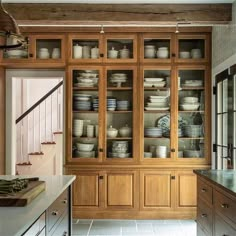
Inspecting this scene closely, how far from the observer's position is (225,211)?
262cm

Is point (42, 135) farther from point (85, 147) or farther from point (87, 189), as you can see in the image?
point (87, 189)

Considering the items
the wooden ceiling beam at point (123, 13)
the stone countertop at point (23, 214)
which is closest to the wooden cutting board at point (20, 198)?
the stone countertop at point (23, 214)

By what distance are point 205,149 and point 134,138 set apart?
98 centimetres

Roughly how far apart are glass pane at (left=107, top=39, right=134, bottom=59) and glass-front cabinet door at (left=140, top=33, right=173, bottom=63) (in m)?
0.17

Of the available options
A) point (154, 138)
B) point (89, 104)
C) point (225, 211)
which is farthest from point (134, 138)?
point (225, 211)

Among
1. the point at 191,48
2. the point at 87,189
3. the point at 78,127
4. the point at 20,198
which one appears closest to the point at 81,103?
the point at 78,127

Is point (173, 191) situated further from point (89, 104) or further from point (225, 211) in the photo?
point (225, 211)

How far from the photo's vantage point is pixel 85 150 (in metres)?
5.36

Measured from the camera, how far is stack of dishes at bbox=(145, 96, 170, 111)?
5.37 meters

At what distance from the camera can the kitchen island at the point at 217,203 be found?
98.2 inches

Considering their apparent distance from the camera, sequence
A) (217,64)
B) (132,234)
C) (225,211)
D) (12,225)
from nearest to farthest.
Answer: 1. (12,225)
2. (225,211)
3. (132,234)
4. (217,64)

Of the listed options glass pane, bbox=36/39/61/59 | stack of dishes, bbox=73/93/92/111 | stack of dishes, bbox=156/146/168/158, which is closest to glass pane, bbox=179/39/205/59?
stack of dishes, bbox=156/146/168/158

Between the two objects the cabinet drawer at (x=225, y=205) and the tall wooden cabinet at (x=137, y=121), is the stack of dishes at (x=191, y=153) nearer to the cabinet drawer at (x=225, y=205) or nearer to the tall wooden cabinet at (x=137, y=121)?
the tall wooden cabinet at (x=137, y=121)

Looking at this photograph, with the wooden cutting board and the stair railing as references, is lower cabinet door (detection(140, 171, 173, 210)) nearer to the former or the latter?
the stair railing
